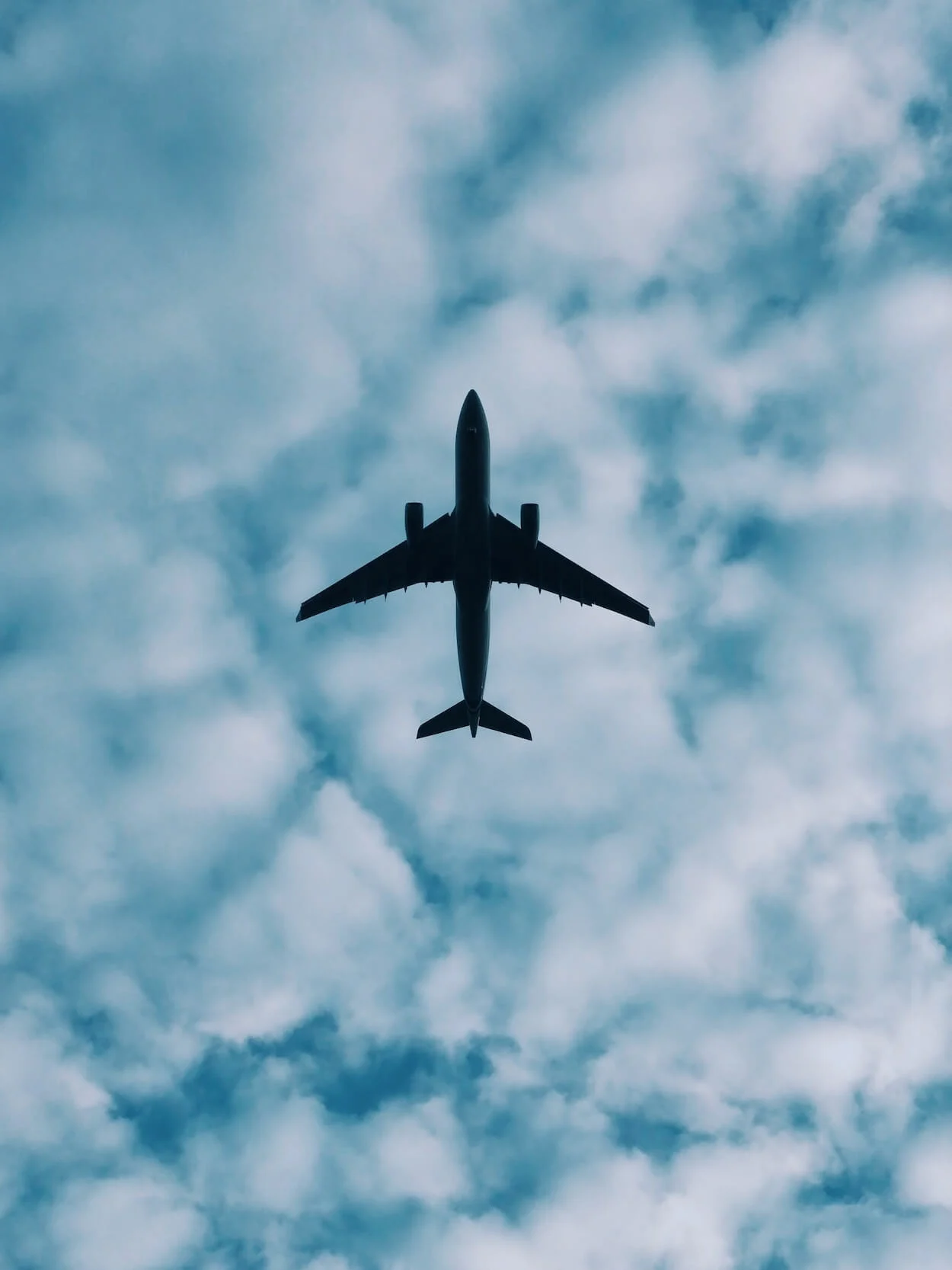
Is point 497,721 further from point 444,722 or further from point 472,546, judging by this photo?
point 472,546

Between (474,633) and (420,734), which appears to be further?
(420,734)

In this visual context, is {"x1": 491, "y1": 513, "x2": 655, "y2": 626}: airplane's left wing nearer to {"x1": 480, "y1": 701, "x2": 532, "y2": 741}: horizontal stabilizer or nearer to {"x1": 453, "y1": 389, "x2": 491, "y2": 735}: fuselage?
{"x1": 453, "y1": 389, "x2": 491, "y2": 735}: fuselage

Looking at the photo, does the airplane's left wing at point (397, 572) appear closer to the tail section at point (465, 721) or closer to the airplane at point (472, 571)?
the airplane at point (472, 571)

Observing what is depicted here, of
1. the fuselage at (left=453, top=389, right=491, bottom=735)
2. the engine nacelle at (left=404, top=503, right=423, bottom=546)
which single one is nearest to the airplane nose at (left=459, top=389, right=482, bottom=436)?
the fuselage at (left=453, top=389, right=491, bottom=735)

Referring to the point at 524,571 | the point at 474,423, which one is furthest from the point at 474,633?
the point at 474,423

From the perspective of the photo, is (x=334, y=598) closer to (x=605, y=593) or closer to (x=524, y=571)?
(x=524, y=571)

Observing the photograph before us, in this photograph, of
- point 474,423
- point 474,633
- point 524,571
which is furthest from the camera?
point 524,571

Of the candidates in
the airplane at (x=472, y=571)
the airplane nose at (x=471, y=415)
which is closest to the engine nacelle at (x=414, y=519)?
the airplane at (x=472, y=571)
